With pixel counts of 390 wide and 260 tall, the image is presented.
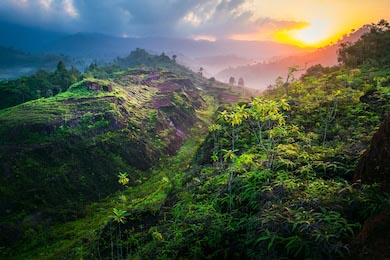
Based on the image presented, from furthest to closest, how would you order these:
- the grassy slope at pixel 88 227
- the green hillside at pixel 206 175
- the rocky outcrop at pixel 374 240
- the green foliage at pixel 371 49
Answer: the green foliage at pixel 371 49 → the grassy slope at pixel 88 227 → the green hillside at pixel 206 175 → the rocky outcrop at pixel 374 240

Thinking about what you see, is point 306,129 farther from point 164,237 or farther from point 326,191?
point 164,237

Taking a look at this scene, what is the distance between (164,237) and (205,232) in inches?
99.1

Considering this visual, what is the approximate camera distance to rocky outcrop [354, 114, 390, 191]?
752cm

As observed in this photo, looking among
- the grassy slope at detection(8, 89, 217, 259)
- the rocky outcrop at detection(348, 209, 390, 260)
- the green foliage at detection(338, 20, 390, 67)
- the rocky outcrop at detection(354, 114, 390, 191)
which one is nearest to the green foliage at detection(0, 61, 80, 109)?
the grassy slope at detection(8, 89, 217, 259)

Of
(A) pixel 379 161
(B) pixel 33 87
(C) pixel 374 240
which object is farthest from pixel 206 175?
(B) pixel 33 87

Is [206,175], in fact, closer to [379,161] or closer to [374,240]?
[379,161]

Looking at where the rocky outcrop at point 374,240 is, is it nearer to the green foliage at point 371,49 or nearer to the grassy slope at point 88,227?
the grassy slope at point 88,227

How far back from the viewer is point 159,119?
52594 millimetres

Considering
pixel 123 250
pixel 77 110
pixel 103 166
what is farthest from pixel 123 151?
pixel 123 250

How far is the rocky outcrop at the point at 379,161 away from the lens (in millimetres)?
7523

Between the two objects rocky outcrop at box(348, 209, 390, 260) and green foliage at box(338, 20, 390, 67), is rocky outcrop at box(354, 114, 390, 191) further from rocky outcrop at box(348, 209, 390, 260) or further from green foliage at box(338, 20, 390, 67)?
green foliage at box(338, 20, 390, 67)

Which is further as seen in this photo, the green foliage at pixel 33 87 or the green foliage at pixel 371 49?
the green foliage at pixel 33 87

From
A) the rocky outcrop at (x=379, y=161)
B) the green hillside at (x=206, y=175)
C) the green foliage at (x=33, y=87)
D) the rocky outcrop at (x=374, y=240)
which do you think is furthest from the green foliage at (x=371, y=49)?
the green foliage at (x=33, y=87)

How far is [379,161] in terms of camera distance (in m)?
7.77
